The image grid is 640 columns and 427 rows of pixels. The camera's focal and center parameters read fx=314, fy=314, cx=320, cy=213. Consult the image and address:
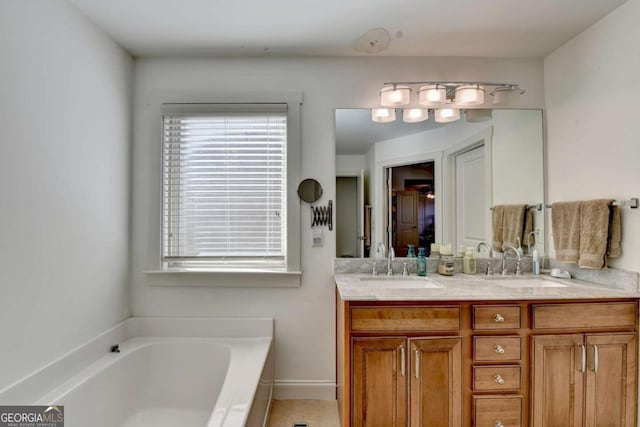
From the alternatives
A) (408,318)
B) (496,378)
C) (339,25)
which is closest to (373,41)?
(339,25)

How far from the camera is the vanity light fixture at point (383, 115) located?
224cm

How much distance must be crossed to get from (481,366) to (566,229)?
108 cm

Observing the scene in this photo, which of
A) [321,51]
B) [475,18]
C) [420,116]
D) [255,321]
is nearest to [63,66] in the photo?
[321,51]

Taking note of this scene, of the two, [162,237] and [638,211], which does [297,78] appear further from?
[638,211]

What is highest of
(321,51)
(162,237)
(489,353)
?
(321,51)

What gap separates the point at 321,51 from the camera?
2.19 m

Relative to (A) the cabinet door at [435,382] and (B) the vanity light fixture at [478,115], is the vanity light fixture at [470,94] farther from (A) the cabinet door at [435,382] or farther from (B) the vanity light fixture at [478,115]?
(A) the cabinet door at [435,382]

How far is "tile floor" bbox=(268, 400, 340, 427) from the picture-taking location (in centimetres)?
198

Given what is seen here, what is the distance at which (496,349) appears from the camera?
1.67 metres

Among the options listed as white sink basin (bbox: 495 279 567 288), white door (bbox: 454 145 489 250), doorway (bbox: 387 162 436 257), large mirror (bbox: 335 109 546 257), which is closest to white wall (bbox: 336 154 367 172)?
large mirror (bbox: 335 109 546 257)

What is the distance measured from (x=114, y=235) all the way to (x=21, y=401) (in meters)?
0.97

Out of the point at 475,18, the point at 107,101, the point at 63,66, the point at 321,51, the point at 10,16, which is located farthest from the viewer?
the point at 321,51

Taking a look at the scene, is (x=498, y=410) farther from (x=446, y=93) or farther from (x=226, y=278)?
(x=446, y=93)

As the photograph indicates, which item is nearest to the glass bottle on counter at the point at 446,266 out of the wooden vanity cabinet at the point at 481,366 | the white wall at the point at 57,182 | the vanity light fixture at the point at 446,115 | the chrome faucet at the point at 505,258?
the chrome faucet at the point at 505,258
